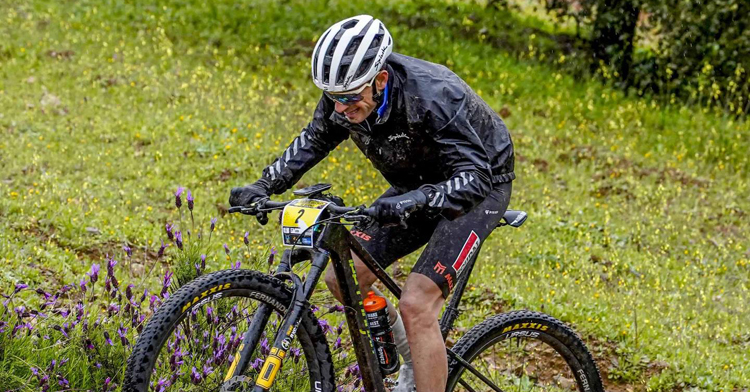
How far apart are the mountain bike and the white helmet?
0.51 m

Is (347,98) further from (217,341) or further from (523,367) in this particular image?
(523,367)

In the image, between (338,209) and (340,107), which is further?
(340,107)

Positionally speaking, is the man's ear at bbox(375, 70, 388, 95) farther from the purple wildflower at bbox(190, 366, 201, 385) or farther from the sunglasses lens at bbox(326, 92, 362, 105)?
the purple wildflower at bbox(190, 366, 201, 385)

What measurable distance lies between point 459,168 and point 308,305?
0.99 metres

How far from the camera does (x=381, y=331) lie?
4.45 m

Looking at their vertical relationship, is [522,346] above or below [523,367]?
below

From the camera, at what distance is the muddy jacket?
13.9ft

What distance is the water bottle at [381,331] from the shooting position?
4430mm

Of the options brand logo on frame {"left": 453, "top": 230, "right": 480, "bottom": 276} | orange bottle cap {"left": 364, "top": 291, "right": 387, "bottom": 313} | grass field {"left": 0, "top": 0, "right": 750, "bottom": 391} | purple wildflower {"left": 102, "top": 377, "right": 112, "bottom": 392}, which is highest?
brand logo on frame {"left": 453, "top": 230, "right": 480, "bottom": 276}

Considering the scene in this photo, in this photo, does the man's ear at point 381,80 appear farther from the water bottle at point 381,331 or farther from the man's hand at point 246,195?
the water bottle at point 381,331

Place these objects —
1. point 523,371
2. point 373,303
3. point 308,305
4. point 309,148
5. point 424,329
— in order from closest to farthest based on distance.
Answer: point 308,305 → point 424,329 → point 373,303 → point 309,148 → point 523,371

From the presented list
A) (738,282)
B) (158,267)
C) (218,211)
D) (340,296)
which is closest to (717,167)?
(738,282)

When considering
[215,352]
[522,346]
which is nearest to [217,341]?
[215,352]

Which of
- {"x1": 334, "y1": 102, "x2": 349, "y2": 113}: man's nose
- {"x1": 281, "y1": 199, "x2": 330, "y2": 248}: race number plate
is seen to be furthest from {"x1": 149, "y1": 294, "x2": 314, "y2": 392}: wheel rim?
{"x1": 334, "y1": 102, "x2": 349, "y2": 113}: man's nose
